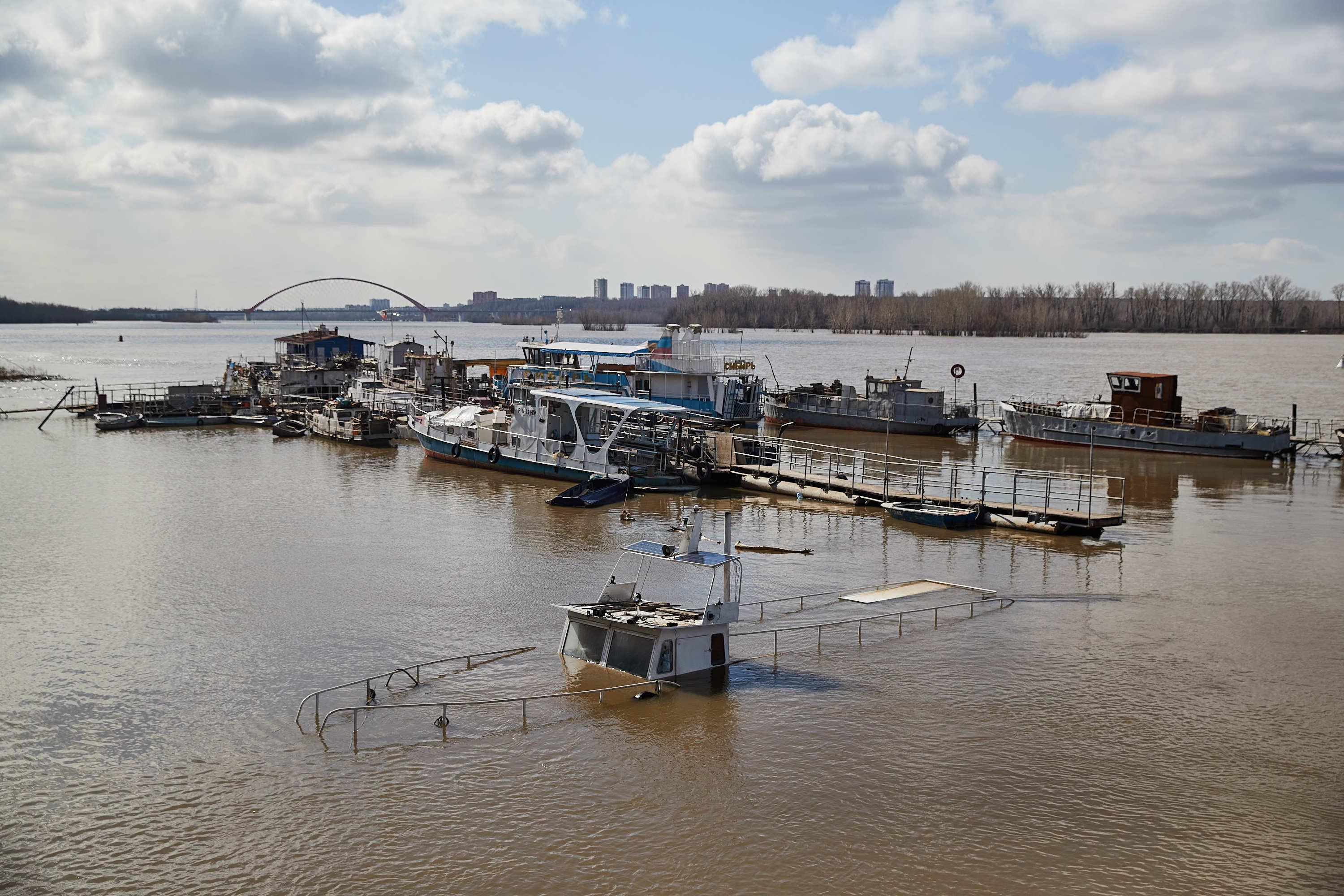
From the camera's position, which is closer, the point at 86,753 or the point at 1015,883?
the point at 1015,883

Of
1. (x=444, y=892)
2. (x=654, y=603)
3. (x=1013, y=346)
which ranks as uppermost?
(x=1013, y=346)

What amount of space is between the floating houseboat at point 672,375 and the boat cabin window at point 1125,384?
783 inches

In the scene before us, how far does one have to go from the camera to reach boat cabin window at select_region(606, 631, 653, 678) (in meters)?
17.8

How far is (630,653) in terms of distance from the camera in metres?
18.0

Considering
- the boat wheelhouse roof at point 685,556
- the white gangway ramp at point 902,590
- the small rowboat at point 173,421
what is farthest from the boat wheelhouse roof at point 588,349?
the boat wheelhouse roof at point 685,556

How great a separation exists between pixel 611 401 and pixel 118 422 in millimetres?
35818

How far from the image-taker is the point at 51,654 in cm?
1970

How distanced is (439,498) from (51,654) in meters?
18.6

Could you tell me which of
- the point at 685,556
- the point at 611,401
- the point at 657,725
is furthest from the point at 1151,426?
the point at 657,725

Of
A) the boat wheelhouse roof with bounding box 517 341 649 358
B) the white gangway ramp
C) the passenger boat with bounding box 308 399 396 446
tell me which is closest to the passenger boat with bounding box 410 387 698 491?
the passenger boat with bounding box 308 399 396 446

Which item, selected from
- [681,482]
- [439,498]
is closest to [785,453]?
[681,482]

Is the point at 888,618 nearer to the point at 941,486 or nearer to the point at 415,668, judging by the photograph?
the point at 415,668

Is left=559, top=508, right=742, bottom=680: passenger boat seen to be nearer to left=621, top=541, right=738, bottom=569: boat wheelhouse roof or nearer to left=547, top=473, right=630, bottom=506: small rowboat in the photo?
left=621, top=541, right=738, bottom=569: boat wheelhouse roof

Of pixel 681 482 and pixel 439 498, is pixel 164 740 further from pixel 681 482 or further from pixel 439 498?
pixel 681 482
